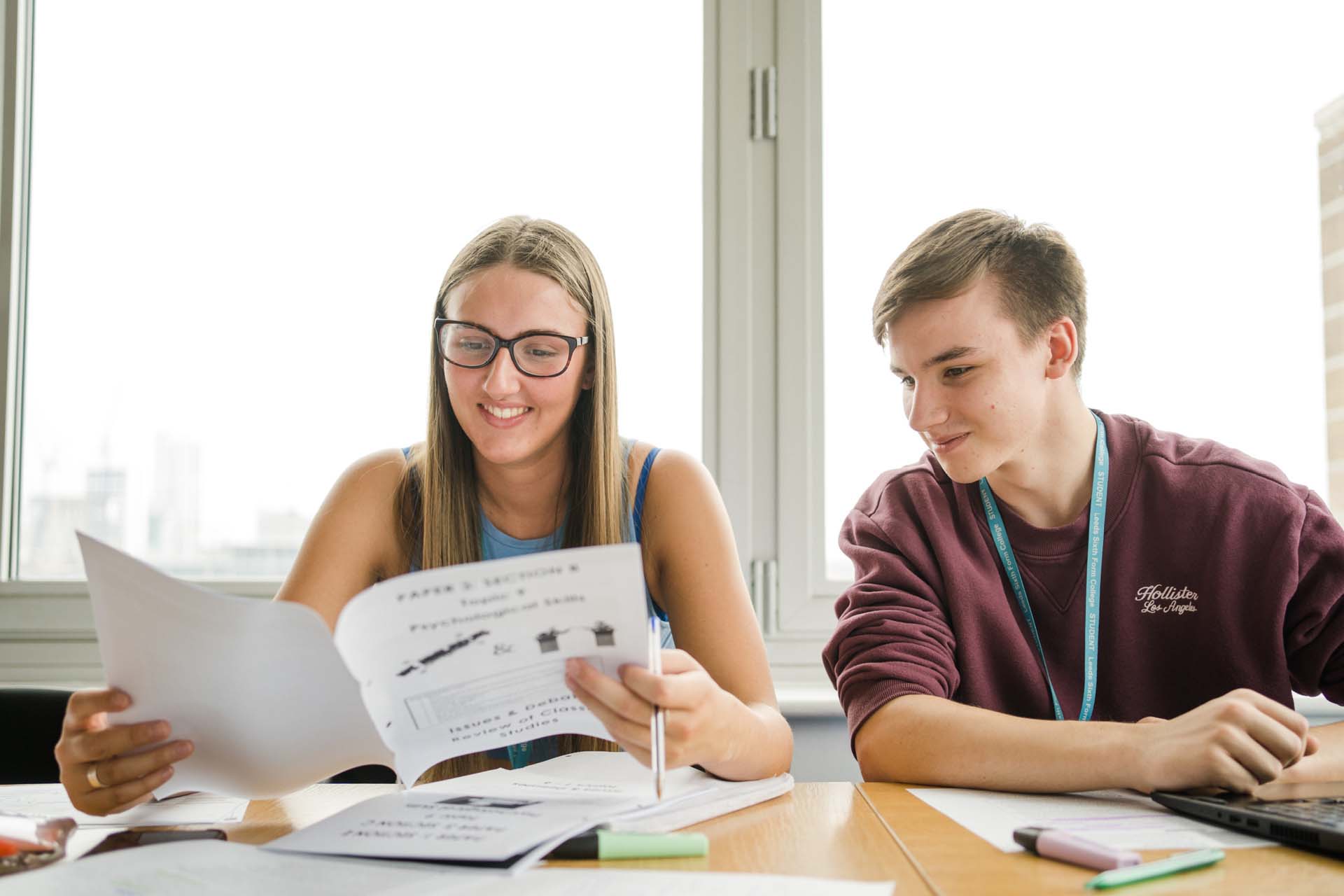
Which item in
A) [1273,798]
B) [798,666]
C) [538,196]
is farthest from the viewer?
Result: [538,196]

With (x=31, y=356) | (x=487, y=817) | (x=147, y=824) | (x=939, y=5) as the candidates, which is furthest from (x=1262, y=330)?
(x=31, y=356)

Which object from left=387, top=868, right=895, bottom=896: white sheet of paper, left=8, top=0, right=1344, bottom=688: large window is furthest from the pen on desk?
left=8, top=0, right=1344, bottom=688: large window

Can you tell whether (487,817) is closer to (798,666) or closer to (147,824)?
(147,824)

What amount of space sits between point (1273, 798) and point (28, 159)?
2642 millimetres

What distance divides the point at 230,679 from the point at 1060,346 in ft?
3.79

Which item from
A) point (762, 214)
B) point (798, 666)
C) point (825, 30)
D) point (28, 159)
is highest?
point (825, 30)

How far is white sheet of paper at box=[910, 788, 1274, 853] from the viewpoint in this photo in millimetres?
803

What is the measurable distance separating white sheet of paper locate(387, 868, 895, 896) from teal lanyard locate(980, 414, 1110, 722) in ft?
2.40

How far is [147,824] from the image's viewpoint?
3.09 ft

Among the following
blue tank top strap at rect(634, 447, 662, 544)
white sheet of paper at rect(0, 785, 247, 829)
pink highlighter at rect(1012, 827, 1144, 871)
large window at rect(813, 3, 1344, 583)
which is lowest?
white sheet of paper at rect(0, 785, 247, 829)

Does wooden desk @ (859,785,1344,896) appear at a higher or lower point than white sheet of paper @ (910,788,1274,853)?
higher

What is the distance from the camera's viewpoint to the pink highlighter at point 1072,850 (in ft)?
2.36

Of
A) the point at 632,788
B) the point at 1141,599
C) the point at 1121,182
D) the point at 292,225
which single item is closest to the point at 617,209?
the point at 292,225

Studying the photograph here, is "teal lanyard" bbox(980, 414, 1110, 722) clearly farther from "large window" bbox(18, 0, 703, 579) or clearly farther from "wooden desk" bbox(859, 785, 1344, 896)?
"large window" bbox(18, 0, 703, 579)
